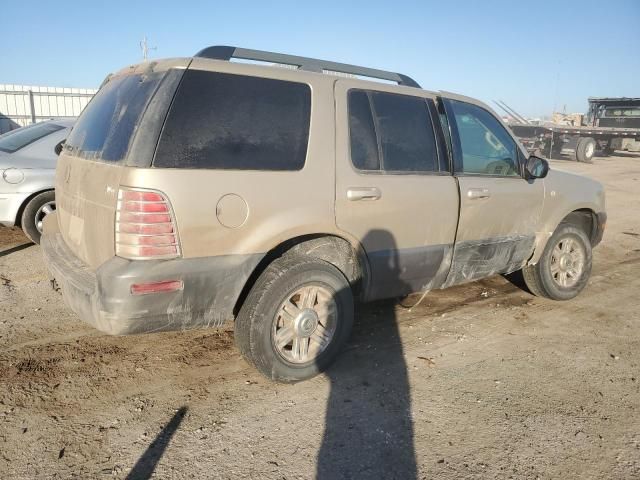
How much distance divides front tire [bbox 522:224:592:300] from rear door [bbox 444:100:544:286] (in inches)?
12.8

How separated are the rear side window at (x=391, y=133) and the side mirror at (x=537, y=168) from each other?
1.06 meters

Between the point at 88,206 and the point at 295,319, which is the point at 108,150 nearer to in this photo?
the point at 88,206

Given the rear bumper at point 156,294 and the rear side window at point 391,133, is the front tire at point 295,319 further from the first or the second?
the rear side window at point 391,133

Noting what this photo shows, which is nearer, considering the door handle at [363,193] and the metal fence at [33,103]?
the door handle at [363,193]

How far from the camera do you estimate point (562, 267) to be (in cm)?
493

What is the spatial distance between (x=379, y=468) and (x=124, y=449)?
132cm

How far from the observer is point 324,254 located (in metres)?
3.44

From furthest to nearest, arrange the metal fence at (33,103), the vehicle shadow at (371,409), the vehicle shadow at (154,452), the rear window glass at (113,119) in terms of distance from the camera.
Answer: the metal fence at (33,103)
the rear window glass at (113,119)
the vehicle shadow at (371,409)
the vehicle shadow at (154,452)

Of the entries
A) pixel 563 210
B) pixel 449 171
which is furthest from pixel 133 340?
pixel 563 210

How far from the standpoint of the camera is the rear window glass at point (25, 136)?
6113 millimetres

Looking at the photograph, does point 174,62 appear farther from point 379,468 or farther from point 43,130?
point 43,130

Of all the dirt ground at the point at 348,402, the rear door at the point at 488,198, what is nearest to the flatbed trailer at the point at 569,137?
the rear door at the point at 488,198

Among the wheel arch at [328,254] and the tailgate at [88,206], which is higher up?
the tailgate at [88,206]

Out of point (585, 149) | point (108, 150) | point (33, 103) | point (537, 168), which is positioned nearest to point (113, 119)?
point (108, 150)
